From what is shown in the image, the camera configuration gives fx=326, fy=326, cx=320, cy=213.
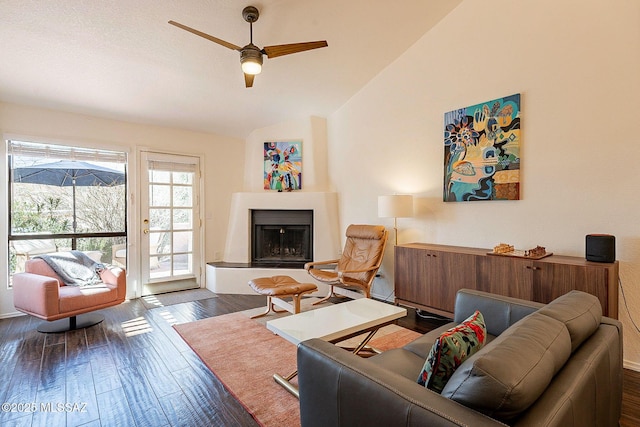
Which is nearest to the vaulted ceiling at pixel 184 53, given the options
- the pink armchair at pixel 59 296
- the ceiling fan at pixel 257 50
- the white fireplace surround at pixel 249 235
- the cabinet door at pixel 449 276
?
the ceiling fan at pixel 257 50

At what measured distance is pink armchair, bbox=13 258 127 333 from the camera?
2973 millimetres

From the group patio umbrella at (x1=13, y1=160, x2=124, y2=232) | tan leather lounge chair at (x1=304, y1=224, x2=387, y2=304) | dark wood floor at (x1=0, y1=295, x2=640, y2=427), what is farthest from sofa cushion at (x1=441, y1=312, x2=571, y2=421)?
patio umbrella at (x1=13, y1=160, x2=124, y2=232)

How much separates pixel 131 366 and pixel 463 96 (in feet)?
12.8

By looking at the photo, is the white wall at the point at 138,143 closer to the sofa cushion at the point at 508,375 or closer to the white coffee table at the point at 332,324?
the white coffee table at the point at 332,324

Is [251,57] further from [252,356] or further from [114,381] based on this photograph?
[114,381]

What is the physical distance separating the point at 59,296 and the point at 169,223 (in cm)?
183

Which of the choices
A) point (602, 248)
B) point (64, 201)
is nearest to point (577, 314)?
point (602, 248)

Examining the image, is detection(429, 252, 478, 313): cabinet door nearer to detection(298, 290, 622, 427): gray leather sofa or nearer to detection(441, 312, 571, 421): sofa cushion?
detection(298, 290, 622, 427): gray leather sofa

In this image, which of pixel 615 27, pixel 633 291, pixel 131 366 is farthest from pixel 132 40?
pixel 633 291

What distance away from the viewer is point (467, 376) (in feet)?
3.16

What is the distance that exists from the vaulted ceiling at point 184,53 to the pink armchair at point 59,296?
191 cm

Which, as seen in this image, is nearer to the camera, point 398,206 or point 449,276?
point 449,276

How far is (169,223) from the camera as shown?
4746mm

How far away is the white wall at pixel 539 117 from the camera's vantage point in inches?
95.8
